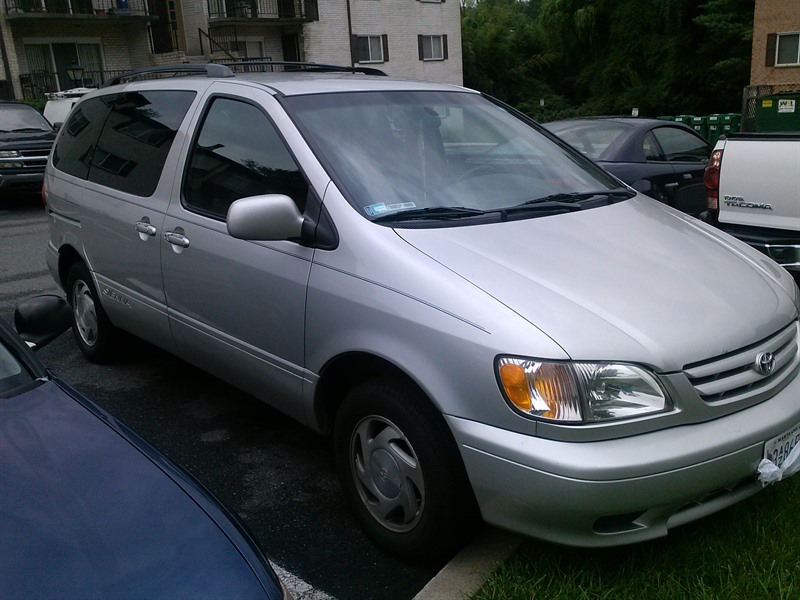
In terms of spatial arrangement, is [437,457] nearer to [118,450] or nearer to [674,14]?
[118,450]

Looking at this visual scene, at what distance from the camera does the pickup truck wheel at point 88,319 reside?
203 inches

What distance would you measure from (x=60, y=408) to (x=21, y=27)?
28.7 m

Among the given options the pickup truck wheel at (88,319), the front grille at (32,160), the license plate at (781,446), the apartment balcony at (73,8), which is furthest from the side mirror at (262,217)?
the apartment balcony at (73,8)

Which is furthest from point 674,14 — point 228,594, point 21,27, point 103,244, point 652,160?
point 228,594

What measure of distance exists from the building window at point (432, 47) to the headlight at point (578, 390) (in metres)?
34.8

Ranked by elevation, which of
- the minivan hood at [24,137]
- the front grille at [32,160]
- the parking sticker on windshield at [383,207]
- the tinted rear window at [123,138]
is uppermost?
Result: the tinted rear window at [123,138]

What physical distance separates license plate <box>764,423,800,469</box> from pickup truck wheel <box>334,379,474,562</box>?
103 centimetres

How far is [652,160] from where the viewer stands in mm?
8406

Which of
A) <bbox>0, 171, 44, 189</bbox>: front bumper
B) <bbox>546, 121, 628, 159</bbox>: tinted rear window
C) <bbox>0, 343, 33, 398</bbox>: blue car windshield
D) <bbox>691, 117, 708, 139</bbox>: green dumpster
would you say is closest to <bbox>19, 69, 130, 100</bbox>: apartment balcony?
<bbox>0, 171, 44, 189</bbox>: front bumper

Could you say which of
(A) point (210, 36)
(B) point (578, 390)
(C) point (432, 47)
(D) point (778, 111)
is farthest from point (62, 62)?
(B) point (578, 390)

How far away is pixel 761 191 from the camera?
587cm

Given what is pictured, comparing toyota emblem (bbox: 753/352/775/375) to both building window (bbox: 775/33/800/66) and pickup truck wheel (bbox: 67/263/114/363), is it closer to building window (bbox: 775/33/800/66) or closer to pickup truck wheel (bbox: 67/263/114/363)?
pickup truck wheel (bbox: 67/263/114/363)

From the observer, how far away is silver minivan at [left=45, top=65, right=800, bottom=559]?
2.60 metres

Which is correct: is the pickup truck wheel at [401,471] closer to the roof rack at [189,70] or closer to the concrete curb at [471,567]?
the concrete curb at [471,567]
